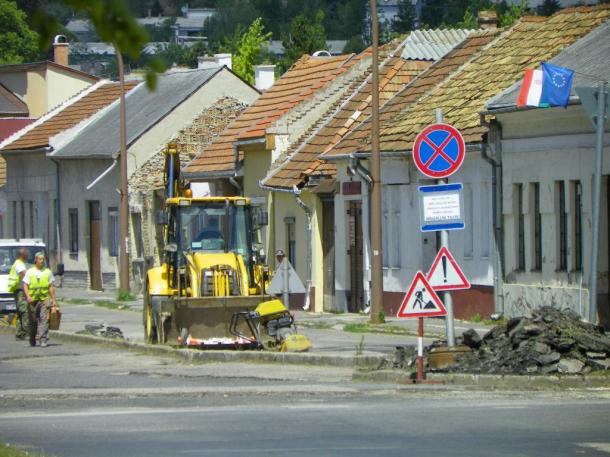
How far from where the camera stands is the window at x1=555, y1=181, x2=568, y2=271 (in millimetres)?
26438

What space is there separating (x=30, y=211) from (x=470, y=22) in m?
46.8

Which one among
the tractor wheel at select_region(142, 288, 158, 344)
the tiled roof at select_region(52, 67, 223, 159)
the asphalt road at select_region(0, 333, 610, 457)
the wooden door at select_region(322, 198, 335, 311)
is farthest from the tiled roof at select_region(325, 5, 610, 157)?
the tiled roof at select_region(52, 67, 223, 159)

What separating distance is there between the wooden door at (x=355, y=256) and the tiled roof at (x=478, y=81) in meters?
1.38

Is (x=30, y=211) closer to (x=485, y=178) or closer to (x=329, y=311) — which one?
(x=329, y=311)

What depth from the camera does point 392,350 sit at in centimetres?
2205

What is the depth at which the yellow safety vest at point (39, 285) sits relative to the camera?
26.2 m

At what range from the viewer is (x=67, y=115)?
2167 inches

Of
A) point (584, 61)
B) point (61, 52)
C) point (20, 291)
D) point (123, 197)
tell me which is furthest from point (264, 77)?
point (584, 61)

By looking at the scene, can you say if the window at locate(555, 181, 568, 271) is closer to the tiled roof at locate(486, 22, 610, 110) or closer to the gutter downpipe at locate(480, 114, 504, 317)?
the tiled roof at locate(486, 22, 610, 110)

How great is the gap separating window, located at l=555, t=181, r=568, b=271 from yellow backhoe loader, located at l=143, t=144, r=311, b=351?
17.8 ft

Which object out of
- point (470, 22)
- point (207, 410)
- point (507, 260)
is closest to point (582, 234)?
point (507, 260)

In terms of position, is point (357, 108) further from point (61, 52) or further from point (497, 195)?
point (61, 52)

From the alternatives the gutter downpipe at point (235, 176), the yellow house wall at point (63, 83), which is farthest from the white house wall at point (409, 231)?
the yellow house wall at point (63, 83)

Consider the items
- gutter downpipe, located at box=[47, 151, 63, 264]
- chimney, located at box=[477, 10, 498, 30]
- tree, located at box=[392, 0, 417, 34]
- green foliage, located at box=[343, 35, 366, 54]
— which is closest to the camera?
chimney, located at box=[477, 10, 498, 30]
